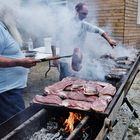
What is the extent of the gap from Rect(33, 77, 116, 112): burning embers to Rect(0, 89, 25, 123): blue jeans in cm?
33

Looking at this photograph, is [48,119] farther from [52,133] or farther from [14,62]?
[14,62]

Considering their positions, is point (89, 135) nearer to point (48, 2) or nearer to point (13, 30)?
point (13, 30)

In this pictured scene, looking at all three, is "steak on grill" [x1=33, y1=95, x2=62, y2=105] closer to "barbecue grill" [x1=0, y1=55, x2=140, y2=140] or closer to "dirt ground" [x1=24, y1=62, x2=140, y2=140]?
"barbecue grill" [x1=0, y1=55, x2=140, y2=140]

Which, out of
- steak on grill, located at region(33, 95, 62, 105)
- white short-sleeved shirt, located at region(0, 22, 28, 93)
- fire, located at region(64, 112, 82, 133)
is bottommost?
fire, located at region(64, 112, 82, 133)

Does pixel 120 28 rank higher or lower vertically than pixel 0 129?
higher

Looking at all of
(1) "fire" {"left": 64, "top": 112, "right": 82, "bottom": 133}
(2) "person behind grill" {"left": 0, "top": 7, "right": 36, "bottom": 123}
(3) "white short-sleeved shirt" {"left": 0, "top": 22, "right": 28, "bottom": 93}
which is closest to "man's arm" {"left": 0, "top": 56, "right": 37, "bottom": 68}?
(2) "person behind grill" {"left": 0, "top": 7, "right": 36, "bottom": 123}

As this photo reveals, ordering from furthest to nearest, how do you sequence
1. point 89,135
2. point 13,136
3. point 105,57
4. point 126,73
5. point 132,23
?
point 132,23, point 105,57, point 126,73, point 89,135, point 13,136

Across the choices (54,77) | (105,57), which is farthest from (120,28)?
(105,57)

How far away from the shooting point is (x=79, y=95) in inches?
132

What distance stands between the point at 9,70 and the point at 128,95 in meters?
4.97

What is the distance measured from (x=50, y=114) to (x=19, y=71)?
0.71 meters

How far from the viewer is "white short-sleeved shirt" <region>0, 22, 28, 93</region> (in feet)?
9.92

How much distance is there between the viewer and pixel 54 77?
362 inches

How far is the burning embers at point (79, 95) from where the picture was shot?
2.98m
